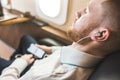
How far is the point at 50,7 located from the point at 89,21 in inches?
34.8

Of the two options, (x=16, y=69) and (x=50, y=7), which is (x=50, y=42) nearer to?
(x=50, y=7)

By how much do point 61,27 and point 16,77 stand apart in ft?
2.44

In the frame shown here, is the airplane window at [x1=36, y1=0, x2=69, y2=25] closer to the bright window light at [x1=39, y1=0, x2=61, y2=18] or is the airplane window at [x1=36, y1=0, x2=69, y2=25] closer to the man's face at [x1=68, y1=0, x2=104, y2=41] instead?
the bright window light at [x1=39, y1=0, x2=61, y2=18]

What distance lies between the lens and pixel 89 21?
34.6 inches

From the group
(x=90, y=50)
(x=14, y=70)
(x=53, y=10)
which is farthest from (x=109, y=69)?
(x=53, y=10)

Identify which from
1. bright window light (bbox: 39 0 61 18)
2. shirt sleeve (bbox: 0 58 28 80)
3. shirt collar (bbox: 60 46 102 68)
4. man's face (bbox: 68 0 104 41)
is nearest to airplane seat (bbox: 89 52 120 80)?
shirt collar (bbox: 60 46 102 68)

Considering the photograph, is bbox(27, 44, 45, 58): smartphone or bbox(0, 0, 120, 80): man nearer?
bbox(0, 0, 120, 80): man

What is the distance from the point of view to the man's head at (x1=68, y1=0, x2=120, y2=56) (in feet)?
2.56

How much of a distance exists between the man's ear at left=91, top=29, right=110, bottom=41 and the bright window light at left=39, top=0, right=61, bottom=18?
0.85 metres

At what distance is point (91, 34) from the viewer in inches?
34.0

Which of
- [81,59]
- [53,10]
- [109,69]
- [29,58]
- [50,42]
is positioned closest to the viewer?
[109,69]

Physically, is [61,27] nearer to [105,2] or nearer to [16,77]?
[16,77]

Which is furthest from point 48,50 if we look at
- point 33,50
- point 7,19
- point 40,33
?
point 7,19

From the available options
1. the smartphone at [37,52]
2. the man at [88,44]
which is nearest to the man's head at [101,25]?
the man at [88,44]
